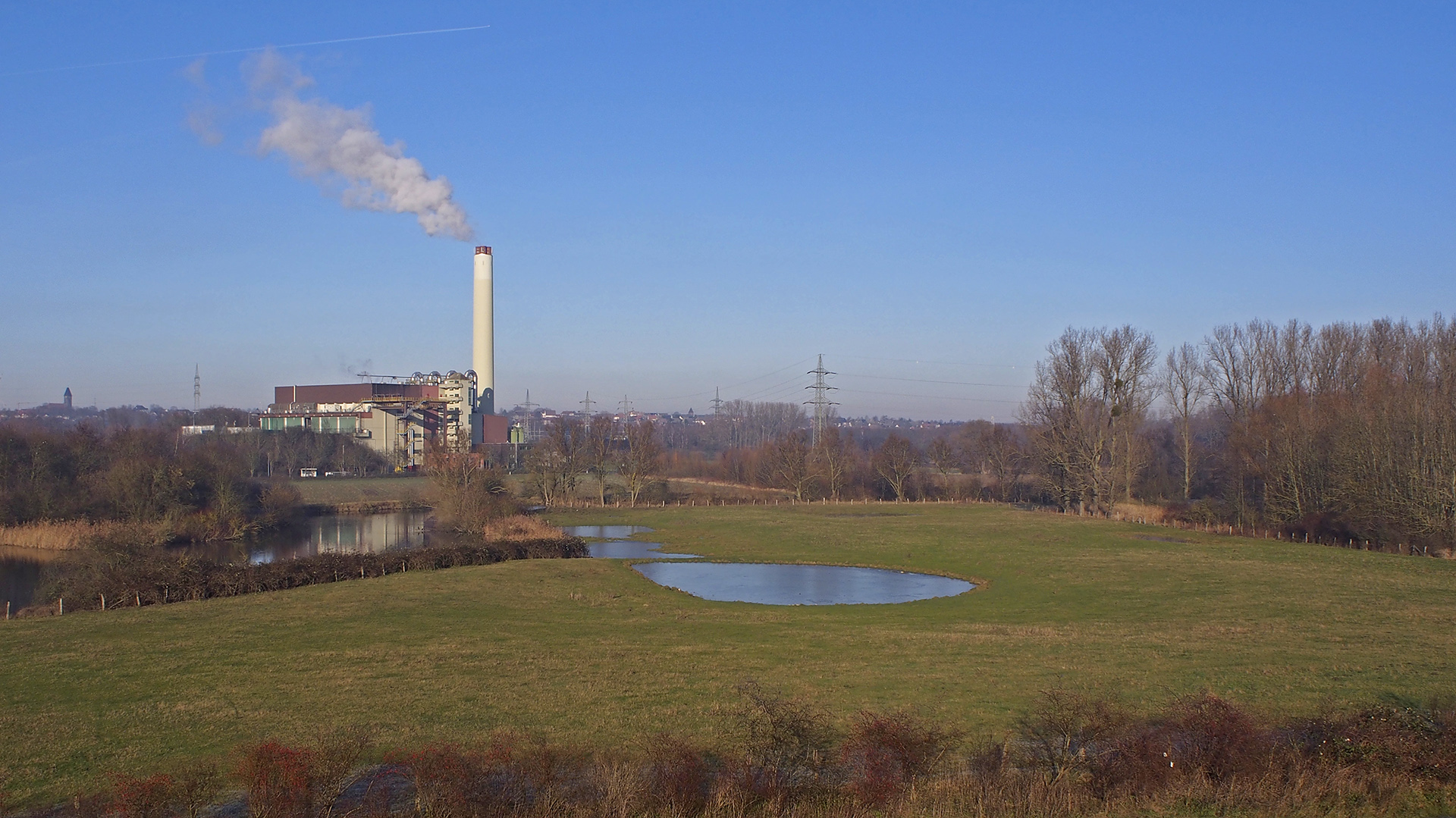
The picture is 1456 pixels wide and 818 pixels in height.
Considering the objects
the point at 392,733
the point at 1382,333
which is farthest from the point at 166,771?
the point at 1382,333

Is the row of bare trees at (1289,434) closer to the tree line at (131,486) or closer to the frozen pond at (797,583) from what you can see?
the frozen pond at (797,583)

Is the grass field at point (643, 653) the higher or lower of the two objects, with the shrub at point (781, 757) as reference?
lower

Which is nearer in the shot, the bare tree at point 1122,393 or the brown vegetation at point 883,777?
the brown vegetation at point 883,777

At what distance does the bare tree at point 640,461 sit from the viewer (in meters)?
61.2

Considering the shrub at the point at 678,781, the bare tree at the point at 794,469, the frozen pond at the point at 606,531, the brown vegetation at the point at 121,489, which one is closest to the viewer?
the shrub at the point at 678,781

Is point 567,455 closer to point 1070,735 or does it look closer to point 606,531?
point 606,531

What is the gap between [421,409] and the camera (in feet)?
293

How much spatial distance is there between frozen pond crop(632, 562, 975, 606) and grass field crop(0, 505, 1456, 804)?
148 centimetres

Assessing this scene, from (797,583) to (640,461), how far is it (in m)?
33.2

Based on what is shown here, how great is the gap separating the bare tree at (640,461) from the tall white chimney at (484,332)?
22.8 metres

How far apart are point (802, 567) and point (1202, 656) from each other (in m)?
18.3

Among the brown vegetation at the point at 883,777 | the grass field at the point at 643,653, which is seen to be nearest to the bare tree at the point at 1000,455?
the grass field at the point at 643,653

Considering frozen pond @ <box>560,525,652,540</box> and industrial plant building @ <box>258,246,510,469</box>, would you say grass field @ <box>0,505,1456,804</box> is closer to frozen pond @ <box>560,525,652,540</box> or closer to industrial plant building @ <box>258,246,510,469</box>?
frozen pond @ <box>560,525,652,540</box>

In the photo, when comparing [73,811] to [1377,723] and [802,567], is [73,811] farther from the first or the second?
[802,567]
